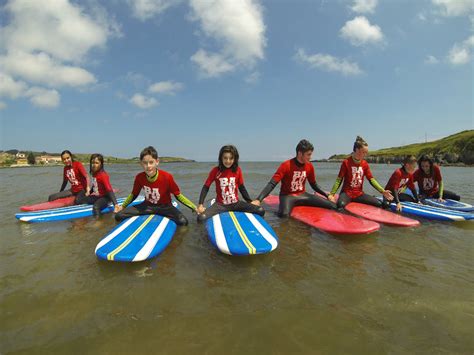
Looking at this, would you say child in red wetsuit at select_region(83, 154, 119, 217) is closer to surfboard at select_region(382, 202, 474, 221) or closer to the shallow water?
the shallow water

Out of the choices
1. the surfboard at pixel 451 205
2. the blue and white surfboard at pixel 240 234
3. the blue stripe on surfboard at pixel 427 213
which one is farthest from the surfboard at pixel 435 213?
the blue and white surfboard at pixel 240 234

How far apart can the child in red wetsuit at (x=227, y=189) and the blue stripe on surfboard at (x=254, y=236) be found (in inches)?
18.6

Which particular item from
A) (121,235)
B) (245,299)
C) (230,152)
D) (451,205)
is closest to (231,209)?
(230,152)

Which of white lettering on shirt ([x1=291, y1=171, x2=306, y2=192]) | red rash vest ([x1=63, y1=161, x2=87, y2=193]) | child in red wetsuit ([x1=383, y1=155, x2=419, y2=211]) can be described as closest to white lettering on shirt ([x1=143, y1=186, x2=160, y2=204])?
white lettering on shirt ([x1=291, y1=171, x2=306, y2=192])

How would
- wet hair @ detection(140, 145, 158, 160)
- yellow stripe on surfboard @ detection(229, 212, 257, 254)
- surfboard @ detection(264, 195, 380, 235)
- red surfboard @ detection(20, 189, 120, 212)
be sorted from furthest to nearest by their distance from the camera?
1. red surfboard @ detection(20, 189, 120, 212)
2. wet hair @ detection(140, 145, 158, 160)
3. surfboard @ detection(264, 195, 380, 235)
4. yellow stripe on surfboard @ detection(229, 212, 257, 254)

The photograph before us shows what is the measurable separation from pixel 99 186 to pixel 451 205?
10.2m

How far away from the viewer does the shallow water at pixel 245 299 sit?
2.12 meters

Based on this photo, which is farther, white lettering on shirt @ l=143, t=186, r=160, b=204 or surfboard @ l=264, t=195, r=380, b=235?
white lettering on shirt @ l=143, t=186, r=160, b=204

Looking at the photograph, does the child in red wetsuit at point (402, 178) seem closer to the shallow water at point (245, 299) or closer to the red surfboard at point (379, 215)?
the red surfboard at point (379, 215)

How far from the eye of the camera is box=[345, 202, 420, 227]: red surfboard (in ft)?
17.4

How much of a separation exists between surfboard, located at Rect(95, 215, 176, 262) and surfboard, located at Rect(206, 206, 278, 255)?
2.68 ft

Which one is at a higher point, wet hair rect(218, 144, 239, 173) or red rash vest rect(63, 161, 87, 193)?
wet hair rect(218, 144, 239, 173)

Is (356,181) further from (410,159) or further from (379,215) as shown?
(410,159)

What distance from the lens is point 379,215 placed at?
19.1 feet
